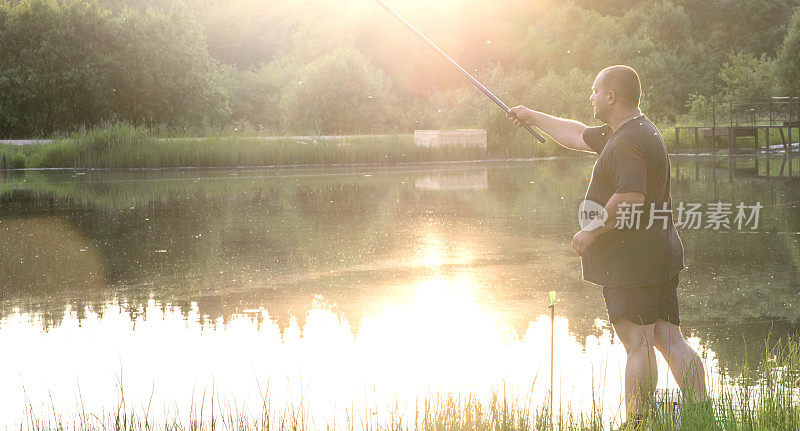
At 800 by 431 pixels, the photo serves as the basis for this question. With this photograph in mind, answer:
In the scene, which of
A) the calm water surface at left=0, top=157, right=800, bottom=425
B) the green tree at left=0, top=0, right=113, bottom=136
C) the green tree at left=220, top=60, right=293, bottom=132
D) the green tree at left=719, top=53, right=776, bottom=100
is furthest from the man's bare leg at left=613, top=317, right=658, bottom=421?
the green tree at left=220, top=60, right=293, bottom=132

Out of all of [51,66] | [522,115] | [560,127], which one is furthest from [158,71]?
[560,127]

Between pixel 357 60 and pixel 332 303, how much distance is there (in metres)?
43.8

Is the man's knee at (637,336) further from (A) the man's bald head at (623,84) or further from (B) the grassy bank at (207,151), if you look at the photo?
(B) the grassy bank at (207,151)

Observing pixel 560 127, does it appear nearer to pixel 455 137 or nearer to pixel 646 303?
pixel 646 303

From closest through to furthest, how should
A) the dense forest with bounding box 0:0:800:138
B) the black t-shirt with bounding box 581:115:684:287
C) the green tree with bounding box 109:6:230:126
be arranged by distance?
1. the black t-shirt with bounding box 581:115:684:287
2. the dense forest with bounding box 0:0:800:138
3. the green tree with bounding box 109:6:230:126

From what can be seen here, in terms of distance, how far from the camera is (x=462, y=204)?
1767cm

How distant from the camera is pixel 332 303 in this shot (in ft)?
27.5

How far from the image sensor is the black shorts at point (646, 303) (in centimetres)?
467

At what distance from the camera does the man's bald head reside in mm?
4730

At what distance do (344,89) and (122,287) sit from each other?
4124cm

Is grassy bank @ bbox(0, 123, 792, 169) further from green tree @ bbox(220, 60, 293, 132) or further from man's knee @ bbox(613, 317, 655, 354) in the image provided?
green tree @ bbox(220, 60, 293, 132)

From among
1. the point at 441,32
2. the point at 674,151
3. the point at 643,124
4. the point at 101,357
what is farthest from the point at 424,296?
the point at 441,32

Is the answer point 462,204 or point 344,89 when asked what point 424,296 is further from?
point 344,89

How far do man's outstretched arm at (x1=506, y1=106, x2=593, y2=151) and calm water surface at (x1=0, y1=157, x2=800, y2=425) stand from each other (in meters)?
1.25
